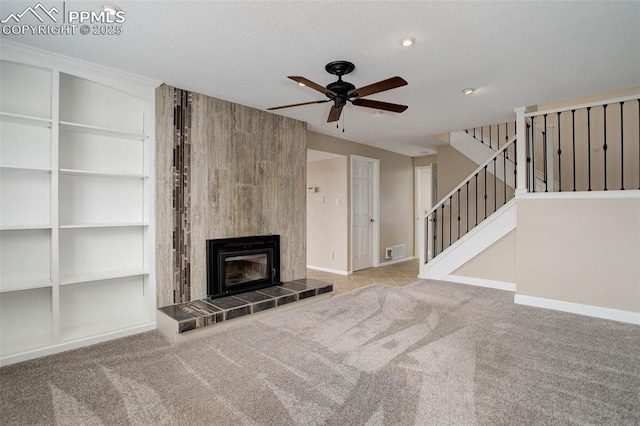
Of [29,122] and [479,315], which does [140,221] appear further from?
[479,315]

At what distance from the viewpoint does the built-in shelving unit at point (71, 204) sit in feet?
8.66

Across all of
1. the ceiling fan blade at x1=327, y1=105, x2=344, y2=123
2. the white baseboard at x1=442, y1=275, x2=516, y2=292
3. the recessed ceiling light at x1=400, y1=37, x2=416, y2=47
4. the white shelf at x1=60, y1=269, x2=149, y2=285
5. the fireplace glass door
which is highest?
the recessed ceiling light at x1=400, y1=37, x2=416, y2=47

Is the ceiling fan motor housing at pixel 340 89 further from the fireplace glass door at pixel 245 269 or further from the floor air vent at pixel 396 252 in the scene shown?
the floor air vent at pixel 396 252

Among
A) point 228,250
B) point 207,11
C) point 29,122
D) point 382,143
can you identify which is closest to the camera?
point 207,11

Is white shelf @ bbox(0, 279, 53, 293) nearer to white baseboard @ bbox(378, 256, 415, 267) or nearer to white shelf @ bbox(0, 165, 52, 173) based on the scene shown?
white shelf @ bbox(0, 165, 52, 173)

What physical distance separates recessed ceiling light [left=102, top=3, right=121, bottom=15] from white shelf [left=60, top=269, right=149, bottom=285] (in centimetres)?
211

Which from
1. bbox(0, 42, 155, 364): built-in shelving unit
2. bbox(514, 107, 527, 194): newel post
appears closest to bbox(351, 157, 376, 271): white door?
bbox(514, 107, 527, 194): newel post

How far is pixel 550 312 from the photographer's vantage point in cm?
356

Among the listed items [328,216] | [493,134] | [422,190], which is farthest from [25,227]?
[422,190]

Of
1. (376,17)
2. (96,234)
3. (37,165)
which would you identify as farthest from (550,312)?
(37,165)

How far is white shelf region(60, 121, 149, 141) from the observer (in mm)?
2794

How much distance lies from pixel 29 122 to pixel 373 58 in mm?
2895

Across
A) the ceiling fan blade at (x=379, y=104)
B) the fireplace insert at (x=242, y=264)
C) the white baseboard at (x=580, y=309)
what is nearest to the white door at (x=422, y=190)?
the white baseboard at (x=580, y=309)

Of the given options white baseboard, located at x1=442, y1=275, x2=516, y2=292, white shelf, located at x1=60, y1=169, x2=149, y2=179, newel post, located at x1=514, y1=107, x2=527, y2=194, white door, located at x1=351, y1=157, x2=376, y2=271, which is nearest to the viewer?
white shelf, located at x1=60, y1=169, x2=149, y2=179
